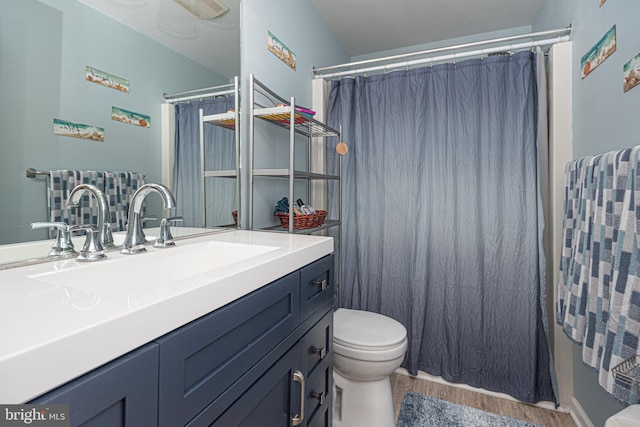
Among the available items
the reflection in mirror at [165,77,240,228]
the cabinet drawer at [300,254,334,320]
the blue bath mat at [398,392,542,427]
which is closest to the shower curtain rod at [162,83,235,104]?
the reflection in mirror at [165,77,240,228]

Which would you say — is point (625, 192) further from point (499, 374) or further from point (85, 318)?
point (85, 318)

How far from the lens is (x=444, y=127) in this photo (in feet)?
6.40

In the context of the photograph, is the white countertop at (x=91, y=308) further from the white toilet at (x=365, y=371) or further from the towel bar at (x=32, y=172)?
the white toilet at (x=365, y=371)

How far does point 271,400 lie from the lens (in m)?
0.83

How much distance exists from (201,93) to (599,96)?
176cm

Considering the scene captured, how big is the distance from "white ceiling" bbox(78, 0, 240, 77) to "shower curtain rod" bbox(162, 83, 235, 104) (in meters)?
0.06

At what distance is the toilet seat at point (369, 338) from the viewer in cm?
144

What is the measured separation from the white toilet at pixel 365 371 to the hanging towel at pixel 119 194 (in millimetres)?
1063

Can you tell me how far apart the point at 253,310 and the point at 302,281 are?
Result: 0.93 feet

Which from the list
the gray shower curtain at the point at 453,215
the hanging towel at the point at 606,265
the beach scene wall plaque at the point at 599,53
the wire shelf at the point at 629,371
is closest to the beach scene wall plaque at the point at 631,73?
the beach scene wall plaque at the point at 599,53

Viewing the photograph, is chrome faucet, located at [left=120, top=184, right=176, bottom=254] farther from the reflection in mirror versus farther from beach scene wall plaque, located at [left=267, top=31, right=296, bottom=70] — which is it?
beach scene wall plaque, located at [left=267, top=31, right=296, bottom=70]

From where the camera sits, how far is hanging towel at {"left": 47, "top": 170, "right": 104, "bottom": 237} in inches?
32.5

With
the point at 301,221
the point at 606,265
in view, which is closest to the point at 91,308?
the point at 301,221

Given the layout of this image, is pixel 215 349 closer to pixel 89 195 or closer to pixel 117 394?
pixel 117 394
